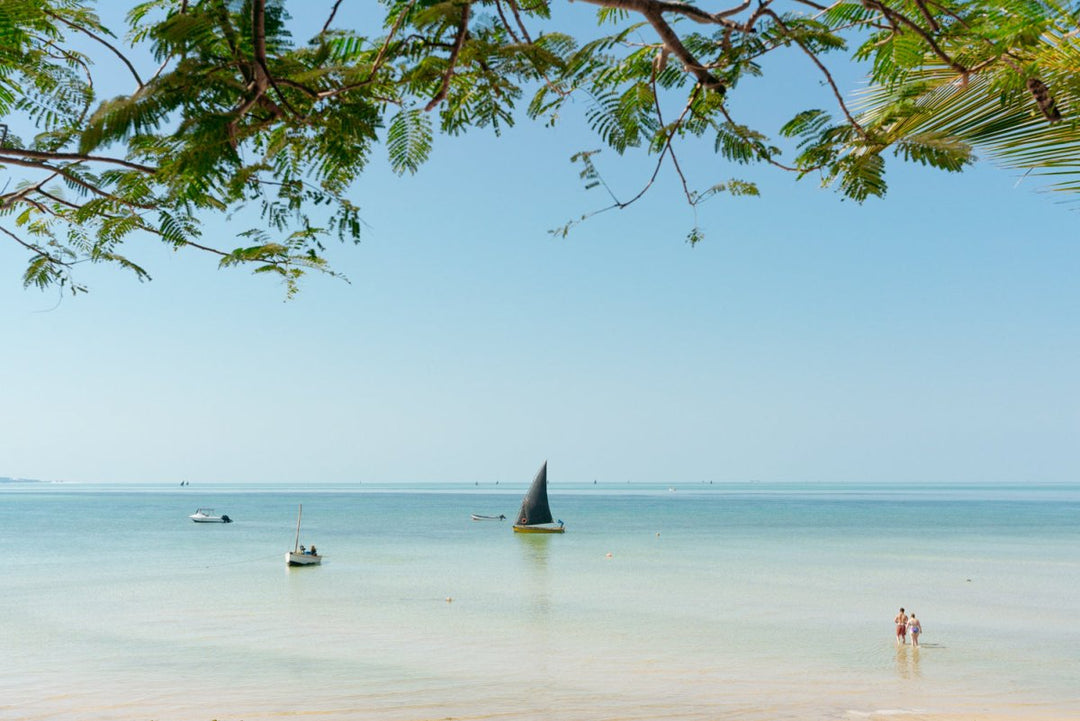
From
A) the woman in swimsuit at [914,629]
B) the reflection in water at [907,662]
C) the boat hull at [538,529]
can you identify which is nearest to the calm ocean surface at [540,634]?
the reflection in water at [907,662]

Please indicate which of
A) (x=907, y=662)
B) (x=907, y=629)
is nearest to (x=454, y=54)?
(x=907, y=662)

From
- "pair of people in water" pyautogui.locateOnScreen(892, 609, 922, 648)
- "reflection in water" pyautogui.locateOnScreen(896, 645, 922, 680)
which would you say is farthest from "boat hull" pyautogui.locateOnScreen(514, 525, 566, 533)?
"reflection in water" pyautogui.locateOnScreen(896, 645, 922, 680)

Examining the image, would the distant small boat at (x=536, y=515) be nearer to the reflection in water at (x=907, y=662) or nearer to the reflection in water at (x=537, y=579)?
the reflection in water at (x=537, y=579)

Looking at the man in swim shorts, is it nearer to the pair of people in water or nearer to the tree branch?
the pair of people in water

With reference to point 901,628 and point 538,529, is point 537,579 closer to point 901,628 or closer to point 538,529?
point 901,628

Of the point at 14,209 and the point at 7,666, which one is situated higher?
the point at 14,209

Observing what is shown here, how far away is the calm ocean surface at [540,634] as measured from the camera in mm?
15023

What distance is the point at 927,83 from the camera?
1633 mm

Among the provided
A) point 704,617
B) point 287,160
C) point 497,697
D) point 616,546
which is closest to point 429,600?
point 704,617

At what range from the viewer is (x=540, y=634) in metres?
21.6

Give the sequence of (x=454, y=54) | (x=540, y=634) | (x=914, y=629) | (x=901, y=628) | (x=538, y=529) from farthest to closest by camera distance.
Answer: (x=538, y=529) < (x=540, y=634) < (x=901, y=628) < (x=914, y=629) < (x=454, y=54)

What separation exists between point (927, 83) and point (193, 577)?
37253 millimetres

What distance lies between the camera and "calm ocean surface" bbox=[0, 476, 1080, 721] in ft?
49.3

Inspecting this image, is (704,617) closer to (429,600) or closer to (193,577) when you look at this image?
(429,600)
